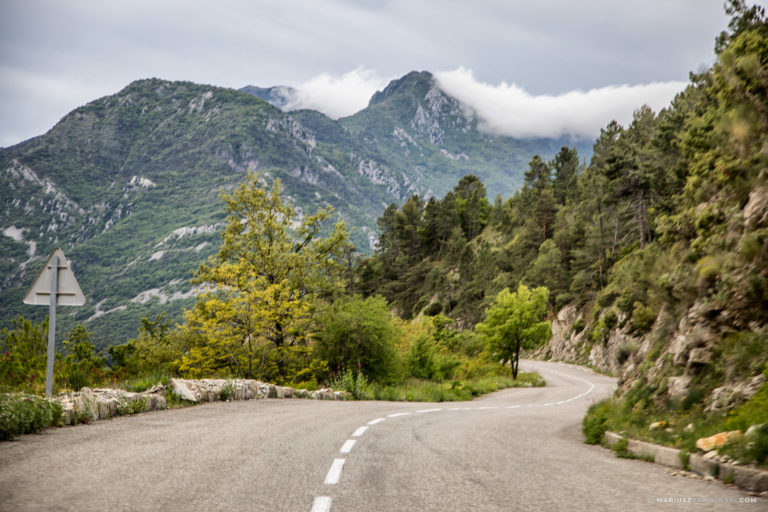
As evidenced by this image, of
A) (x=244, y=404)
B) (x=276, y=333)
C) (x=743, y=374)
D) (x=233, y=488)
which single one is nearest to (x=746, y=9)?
(x=743, y=374)

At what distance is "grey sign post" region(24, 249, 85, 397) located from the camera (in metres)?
8.98

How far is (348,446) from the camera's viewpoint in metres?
7.27

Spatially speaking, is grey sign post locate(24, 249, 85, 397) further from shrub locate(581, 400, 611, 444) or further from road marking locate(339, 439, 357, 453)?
shrub locate(581, 400, 611, 444)

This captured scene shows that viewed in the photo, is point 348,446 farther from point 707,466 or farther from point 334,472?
point 707,466

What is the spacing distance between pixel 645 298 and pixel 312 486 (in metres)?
11.2

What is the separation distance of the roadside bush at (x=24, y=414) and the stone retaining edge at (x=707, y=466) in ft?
29.7

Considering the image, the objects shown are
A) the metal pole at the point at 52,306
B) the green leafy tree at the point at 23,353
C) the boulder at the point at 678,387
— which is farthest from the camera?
the green leafy tree at the point at 23,353

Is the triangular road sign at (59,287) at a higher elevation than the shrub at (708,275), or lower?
lower

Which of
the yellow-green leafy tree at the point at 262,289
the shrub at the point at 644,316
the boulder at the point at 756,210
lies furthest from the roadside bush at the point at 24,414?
the shrub at the point at 644,316

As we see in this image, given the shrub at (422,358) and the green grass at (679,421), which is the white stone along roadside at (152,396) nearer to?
the green grass at (679,421)

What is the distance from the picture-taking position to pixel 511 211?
106 m

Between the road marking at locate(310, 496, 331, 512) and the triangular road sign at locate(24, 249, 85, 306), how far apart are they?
6949 millimetres

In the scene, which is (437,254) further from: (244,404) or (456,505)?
(456,505)

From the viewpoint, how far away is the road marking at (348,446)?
6914 millimetres
